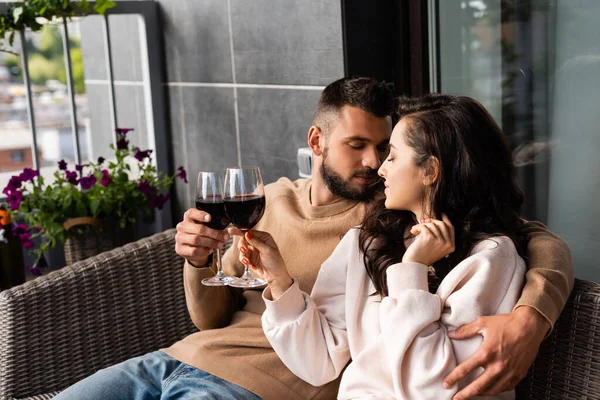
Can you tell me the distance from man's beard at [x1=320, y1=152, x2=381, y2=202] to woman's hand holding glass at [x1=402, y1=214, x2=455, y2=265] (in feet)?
1.26

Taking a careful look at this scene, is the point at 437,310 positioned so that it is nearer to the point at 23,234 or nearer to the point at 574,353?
the point at 574,353

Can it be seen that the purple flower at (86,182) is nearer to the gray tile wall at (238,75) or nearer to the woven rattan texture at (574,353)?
the gray tile wall at (238,75)

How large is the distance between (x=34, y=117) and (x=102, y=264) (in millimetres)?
1456

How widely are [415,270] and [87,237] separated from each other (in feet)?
5.79

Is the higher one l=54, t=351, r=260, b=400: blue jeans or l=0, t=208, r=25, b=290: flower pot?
l=0, t=208, r=25, b=290: flower pot

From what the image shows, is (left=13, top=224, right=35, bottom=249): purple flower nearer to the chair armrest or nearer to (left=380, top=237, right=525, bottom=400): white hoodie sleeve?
the chair armrest

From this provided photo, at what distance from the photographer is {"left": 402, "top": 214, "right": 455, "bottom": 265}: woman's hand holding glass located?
1.51 meters

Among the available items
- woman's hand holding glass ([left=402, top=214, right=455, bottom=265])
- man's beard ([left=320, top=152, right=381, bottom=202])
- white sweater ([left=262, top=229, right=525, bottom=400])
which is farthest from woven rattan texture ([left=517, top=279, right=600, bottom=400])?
man's beard ([left=320, top=152, right=381, bottom=202])

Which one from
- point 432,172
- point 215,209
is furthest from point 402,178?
point 215,209

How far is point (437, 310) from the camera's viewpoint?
145 centimetres

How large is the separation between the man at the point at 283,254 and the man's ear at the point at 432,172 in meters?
0.25

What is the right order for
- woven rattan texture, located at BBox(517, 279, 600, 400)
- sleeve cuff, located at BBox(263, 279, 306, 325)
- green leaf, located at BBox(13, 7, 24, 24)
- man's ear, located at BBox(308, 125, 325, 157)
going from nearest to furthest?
woven rattan texture, located at BBox(517, 279, 600, 400) < sleeve cuff, located at BBox(263, 279, 306, 325) < man's ear, located at BBox(308, 125, 325, 157) < green leaf, located at BBox(13, 7, 24, 24)

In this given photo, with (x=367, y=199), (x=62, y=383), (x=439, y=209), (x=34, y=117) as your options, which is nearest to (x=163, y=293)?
(x=62, y=383)

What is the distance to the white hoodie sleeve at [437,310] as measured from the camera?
4.66ft
